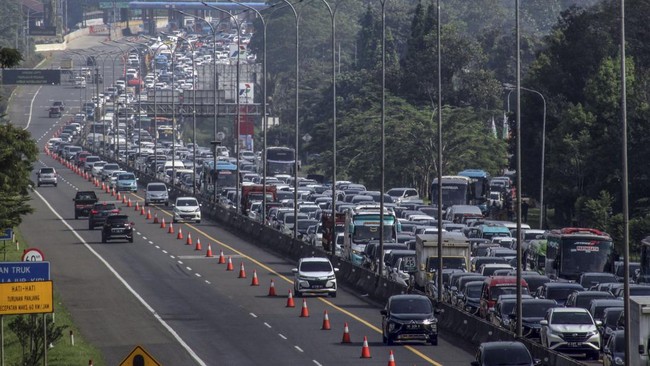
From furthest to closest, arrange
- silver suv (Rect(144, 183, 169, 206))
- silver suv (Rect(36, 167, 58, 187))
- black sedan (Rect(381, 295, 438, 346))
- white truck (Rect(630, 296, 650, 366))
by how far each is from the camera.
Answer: silver suv (Rect(36, 167, 58, 187)) < silver suv (Rect(144, 183, 169, 206)) < black sedan (Rect(381, 295, 438, 346)) < white truck (Rect(630, 296, 650, 366))

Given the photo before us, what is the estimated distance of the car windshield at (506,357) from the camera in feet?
125

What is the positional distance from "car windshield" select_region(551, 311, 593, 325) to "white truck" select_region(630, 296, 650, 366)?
20.1ft

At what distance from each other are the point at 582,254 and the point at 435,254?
19.9 feet

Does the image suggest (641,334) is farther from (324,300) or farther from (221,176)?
(221,176)

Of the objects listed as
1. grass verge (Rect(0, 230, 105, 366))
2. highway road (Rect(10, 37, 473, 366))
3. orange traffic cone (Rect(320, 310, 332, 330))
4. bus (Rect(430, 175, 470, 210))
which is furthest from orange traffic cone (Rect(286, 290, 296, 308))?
bus (Rect(430, 175, 470, 210))

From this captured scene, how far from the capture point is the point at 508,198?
10300 cm

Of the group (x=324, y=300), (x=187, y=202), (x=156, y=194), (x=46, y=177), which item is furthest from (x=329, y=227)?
(x=46, y=177)

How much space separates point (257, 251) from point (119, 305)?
2096 centimetres

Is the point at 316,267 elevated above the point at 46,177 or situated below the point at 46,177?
below

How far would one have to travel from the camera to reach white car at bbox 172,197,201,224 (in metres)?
94.6

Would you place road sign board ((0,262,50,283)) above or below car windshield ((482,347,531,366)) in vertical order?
above

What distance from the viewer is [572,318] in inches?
1768

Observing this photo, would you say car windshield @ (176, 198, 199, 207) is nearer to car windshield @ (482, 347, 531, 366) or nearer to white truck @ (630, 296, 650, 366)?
car windshield @ (482, 347, 531, 366)

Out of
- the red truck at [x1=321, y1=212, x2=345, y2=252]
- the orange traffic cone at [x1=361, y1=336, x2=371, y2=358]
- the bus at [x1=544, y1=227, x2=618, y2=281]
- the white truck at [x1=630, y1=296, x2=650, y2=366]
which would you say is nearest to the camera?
the white truck at [x1=630, y1=296, x2=650, y2=366]
